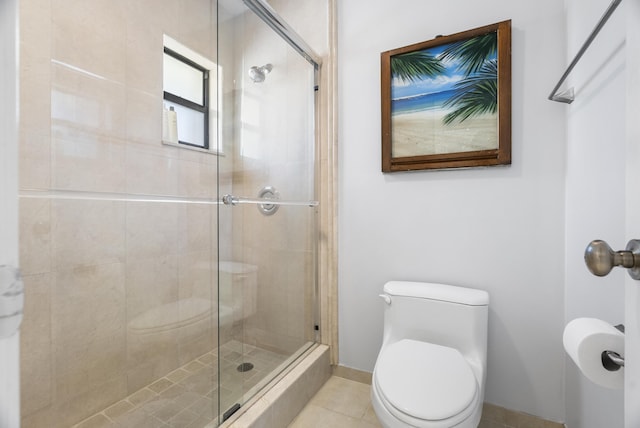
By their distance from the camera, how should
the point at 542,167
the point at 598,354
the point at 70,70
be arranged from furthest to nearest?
1. the point at 542,167
2. the point at 70,70
3. the point at 598,354

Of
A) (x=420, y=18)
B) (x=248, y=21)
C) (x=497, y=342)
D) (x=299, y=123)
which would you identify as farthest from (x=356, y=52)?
Answer: (x=497, y=342)

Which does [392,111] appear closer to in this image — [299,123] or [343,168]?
[343,168]

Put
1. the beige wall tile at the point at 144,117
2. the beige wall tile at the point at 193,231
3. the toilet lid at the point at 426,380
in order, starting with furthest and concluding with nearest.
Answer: the beige wall tile at the point at 193,231
the beige wall tile at the point at 144,117
the toilet lid at the point at 426,380

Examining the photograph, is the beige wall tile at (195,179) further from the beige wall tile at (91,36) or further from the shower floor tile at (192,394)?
the shower floor tile at (192,394)

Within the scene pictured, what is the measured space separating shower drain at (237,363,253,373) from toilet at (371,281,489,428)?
608 millimetres

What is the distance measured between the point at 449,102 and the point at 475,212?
566mm

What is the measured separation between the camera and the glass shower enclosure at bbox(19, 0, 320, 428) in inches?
46.4

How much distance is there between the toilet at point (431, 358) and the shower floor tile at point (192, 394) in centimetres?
61

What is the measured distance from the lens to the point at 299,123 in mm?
1750

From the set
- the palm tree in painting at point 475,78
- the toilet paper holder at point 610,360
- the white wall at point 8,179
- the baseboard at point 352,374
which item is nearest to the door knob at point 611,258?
the toilet paper holder at point 610,360

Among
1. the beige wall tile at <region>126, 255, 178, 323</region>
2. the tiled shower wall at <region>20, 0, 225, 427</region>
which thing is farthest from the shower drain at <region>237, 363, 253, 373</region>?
the beige wall tile at <region>126, 255, 178, 323</region>

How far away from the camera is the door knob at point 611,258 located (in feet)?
1.27

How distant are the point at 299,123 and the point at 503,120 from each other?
1049mm

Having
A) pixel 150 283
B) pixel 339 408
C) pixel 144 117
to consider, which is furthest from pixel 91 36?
pixel 339 408
